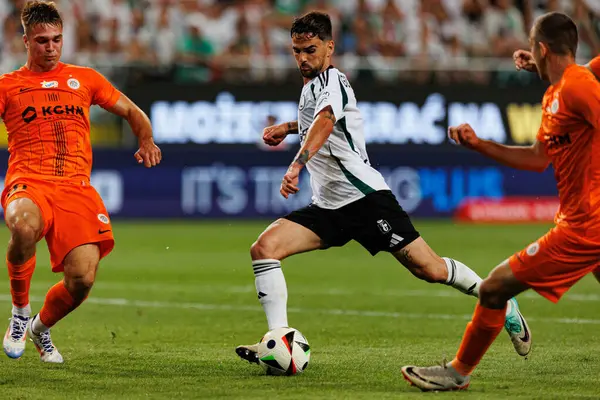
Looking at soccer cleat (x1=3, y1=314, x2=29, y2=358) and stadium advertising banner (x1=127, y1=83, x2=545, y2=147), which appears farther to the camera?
stadium advertising banner (x1=127, y1=83, x2=545, y2=147)

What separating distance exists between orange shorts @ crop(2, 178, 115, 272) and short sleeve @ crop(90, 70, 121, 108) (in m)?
0.69

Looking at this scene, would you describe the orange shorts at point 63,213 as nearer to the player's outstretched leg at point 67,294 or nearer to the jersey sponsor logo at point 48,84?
the player's outstretched leg at point 67,294

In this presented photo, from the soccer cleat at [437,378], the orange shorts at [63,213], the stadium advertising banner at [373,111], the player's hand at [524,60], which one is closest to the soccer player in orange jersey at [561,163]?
the soccer cleat at [437,378]

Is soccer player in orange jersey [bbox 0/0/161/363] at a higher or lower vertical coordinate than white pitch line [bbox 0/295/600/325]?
higher

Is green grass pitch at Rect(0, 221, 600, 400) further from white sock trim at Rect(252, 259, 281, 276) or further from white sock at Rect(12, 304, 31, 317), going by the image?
white sock trim at Rect(252, 259, 281, 276)

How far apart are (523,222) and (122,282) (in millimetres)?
10483

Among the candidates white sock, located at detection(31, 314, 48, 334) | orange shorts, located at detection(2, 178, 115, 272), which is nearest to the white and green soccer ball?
orange shorts, located at detection(2, 178, 115, 272)

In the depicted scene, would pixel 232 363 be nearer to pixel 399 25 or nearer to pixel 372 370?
pixel 372 370

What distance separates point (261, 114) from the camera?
67.1 ft

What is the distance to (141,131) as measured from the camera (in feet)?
26.2

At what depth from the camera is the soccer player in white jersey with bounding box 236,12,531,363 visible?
7480 mm

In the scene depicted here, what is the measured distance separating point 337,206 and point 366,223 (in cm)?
24

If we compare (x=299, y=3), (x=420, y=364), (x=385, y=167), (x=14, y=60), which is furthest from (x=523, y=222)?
(x=420, y=364)

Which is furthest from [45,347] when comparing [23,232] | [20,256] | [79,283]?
[23,232]
